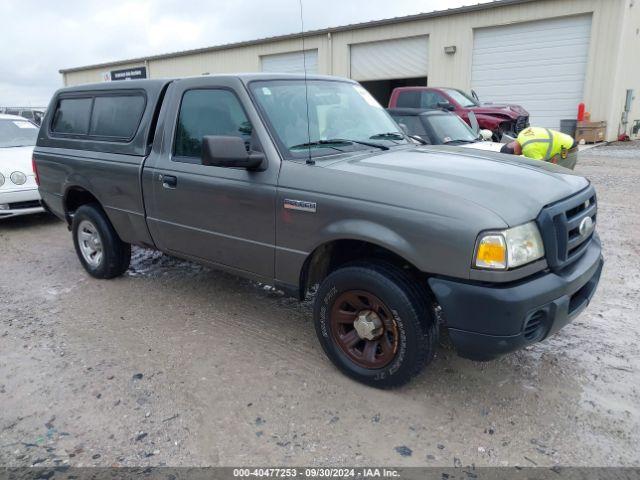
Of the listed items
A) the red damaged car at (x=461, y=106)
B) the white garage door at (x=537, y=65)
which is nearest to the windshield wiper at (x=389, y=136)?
the red damaged car at (x=461, y=106)

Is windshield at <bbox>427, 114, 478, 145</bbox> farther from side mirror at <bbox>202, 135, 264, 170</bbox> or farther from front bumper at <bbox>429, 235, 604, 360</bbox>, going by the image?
front bumper at <bbox>429, 235, 604, 360</bbox>

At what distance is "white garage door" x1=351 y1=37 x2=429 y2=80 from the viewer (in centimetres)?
1944

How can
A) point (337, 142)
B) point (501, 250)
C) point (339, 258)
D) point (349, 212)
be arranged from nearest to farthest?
1. point (501, 250)
2. point (349, 212)
3. point (339, 258)
4. point (337, 142)

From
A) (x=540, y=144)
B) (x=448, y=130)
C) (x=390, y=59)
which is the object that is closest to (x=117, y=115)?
(x=540, y=144)

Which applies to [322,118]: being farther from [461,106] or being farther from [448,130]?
[461,106]

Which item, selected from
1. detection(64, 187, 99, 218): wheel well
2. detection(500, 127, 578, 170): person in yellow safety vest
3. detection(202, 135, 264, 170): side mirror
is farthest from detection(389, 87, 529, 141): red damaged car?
detection(202, 135, 264, 170): side mirror

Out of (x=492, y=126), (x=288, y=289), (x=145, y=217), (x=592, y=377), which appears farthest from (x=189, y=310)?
A: (x=492, y=126)

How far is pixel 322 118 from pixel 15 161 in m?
5.79

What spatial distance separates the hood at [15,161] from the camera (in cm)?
714

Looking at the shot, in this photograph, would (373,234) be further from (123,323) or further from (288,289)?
(123,323)

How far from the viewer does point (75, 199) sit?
5.16 m

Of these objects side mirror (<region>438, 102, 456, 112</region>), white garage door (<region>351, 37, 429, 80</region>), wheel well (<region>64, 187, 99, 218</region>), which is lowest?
wheel well (<region>64, 187, 99, 218</region>)

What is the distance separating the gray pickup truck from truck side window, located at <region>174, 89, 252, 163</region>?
13 millimetres

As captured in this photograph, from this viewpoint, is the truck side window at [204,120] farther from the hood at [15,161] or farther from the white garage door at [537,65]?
the white garage door at [537,65]
